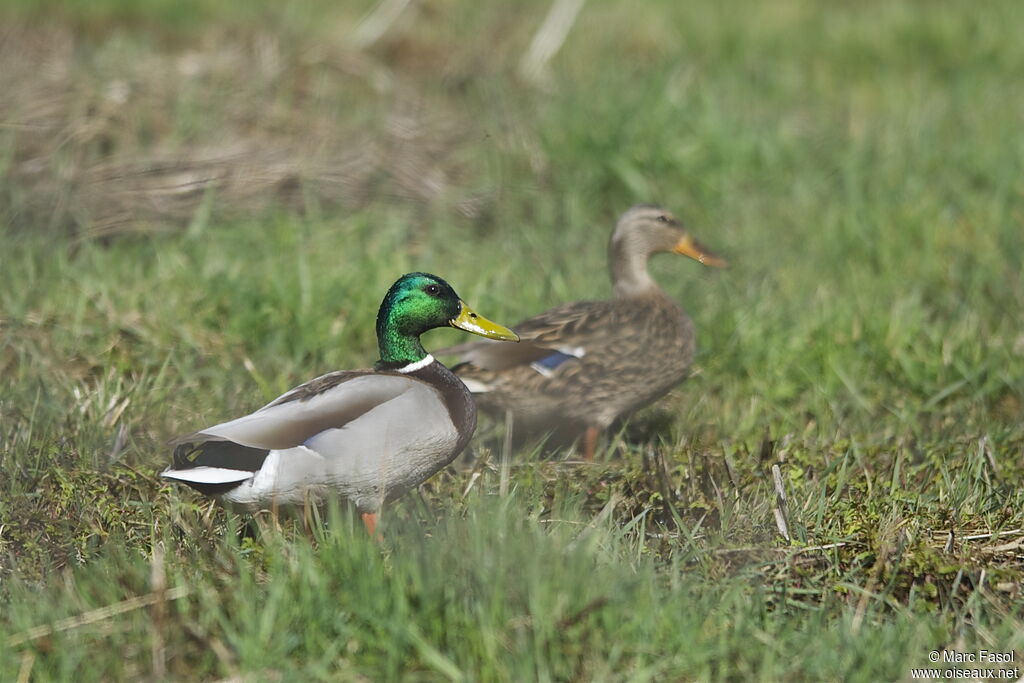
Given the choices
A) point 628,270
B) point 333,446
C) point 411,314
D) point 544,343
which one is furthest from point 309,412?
point 628,270

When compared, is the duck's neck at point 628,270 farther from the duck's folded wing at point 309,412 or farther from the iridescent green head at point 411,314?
the duck's folded wing at point 309,412

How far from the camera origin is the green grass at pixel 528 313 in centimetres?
291

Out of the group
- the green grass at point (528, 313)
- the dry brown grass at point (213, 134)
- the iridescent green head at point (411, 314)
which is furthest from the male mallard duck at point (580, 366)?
the dry brown grass at point (213, 134)

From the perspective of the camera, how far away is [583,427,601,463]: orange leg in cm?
456

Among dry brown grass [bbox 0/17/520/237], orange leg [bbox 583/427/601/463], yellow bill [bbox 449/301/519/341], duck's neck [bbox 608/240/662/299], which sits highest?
dry brown grass [bbox 0/17/520/237]

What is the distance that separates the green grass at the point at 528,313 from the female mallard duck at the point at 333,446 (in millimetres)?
129

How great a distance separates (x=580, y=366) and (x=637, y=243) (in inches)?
30.6

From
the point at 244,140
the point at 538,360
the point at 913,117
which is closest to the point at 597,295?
the point at 538,360

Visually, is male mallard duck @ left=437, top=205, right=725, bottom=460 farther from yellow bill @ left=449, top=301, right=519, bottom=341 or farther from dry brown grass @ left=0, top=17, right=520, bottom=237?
dry brown grass @ left=0, top=17, right=520, bottom=237

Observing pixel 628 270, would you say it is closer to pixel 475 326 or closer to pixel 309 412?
pixel 475 326

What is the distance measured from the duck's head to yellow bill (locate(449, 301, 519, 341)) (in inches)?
53.3

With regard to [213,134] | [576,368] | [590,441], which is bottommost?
→ [590,441]

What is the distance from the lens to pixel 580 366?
4715 millimetres

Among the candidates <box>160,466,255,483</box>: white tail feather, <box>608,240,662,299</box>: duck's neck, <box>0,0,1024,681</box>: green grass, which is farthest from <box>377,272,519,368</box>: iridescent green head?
<box>608,240,662,299</box>: duck's neck
